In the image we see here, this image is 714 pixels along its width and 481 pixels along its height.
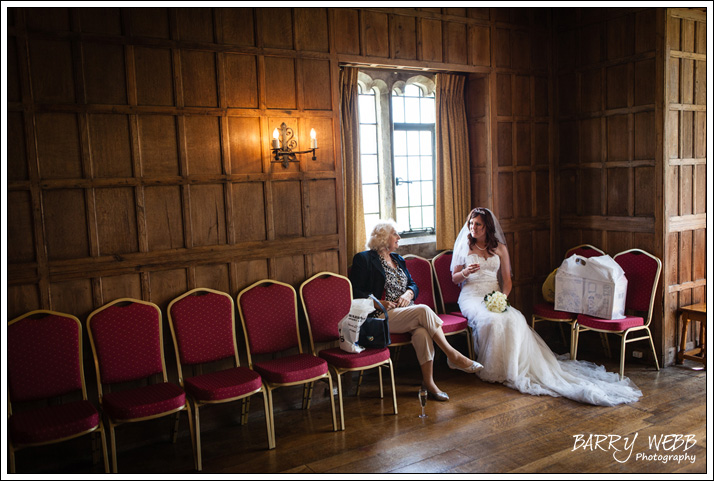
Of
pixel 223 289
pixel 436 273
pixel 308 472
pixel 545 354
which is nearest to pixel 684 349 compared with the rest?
pixel 545 354

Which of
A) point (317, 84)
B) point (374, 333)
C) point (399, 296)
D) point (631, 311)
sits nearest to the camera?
point (374, 333)

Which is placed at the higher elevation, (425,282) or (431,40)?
(431,40)

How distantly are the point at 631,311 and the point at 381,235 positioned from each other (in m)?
2.66

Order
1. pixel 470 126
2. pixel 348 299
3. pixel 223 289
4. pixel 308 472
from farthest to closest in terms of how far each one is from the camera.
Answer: pixel 470 126
pixel 348 299
pixel 223 289
pixel 308 472

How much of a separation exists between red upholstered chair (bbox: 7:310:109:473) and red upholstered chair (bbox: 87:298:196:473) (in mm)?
116

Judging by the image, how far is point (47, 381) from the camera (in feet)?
13.2

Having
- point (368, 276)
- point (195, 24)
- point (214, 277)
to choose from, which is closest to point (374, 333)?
point (368, 276)

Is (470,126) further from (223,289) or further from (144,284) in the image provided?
(144,284)

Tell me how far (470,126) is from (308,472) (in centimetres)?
403

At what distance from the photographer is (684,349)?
589 cm

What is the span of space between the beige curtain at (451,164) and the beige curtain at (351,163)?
0.95 metres

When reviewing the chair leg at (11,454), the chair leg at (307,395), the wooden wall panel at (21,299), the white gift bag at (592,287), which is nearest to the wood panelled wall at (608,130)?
the white gift bag at (592,287)

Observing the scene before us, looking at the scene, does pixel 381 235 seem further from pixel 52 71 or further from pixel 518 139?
pixel 52 71

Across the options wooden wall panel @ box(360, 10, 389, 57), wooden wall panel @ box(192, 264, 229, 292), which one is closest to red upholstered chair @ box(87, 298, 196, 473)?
wooden wall panel @ box(192, 264, 229, 292)
